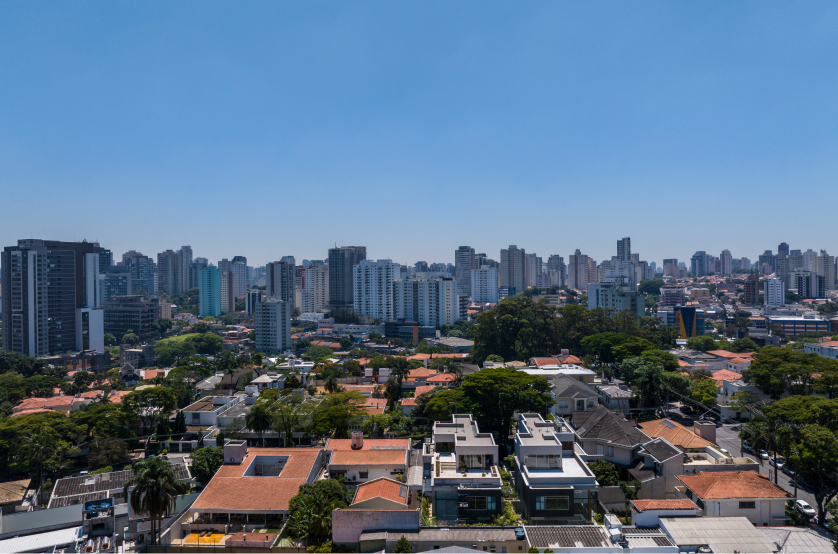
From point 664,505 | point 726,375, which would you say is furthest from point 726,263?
point 664,505

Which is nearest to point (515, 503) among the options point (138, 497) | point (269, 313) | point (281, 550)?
point (281, 550)

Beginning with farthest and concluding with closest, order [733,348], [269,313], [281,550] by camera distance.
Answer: [269,313]
[733,348]
[281,550]

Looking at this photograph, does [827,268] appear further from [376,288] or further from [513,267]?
[376,288]

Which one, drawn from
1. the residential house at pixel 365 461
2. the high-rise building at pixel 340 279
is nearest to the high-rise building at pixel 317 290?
the high-rise building at pixel 340 279

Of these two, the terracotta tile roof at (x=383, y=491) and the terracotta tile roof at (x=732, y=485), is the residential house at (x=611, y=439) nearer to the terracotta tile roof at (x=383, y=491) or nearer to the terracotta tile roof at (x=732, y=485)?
the terracotta tile roof at (x=732, y=485)

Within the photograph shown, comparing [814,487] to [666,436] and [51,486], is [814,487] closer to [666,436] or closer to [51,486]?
[666,436]
